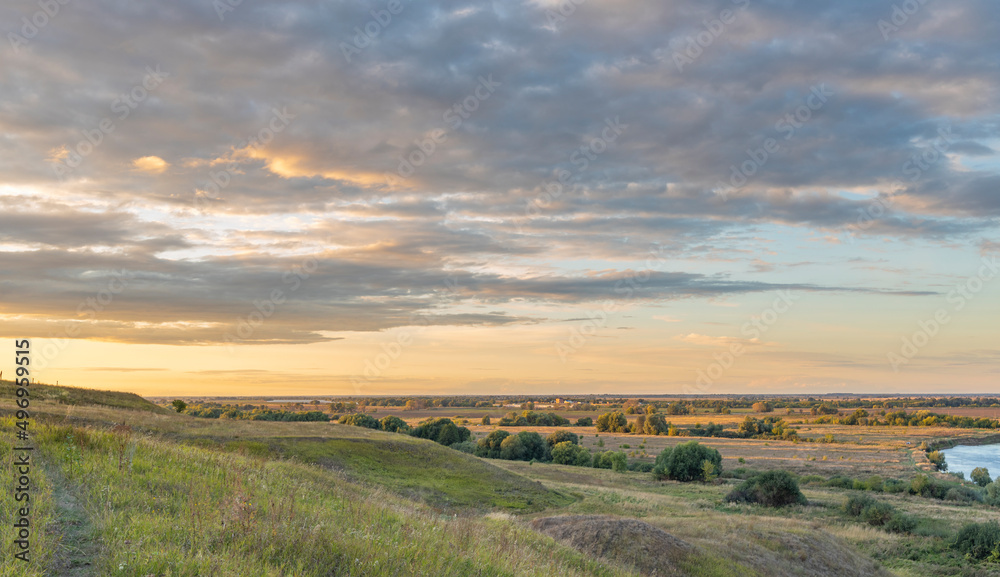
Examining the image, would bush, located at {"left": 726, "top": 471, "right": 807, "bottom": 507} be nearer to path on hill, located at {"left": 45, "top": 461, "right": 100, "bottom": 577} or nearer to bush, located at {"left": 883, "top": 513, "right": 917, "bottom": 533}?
bush, located at {"left": 883, "top": 513, "right": 917, "bottom": 533}

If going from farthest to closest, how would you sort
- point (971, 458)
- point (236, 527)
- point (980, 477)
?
point (971, 458), point (980, 477), point (236, 527)

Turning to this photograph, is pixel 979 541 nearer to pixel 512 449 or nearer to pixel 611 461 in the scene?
pixel 611 461

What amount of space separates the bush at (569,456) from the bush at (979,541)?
6471cm

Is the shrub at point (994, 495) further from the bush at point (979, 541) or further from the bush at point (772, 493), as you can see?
the bush at point (979, 541)

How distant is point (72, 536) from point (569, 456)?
317 ft

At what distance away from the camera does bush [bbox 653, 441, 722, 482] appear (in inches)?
3278

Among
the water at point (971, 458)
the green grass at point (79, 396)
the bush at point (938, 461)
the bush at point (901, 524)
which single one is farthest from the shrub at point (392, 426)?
the water at point (971, 458)

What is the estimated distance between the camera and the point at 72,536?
7.53 metres

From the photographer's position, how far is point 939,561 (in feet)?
120

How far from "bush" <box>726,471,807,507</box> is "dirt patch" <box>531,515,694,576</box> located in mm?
40351

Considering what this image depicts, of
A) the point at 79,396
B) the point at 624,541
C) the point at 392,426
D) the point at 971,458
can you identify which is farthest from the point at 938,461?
the point at 79,396

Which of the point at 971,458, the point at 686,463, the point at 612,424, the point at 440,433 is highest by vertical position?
the point at 440,433

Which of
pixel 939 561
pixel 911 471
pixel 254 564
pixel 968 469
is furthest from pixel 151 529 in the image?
pixel 968 469

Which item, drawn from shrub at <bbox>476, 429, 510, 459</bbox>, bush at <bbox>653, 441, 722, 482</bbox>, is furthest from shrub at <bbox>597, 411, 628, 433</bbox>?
bush at <bbox>653, 441, 722, 482</bbox>
